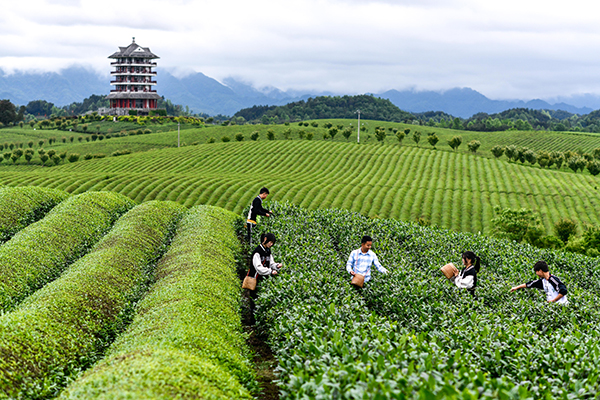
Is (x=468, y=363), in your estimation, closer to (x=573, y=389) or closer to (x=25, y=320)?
(x=573, y=389)

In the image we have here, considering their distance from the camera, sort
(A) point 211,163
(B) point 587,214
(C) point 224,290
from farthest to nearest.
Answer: (A) point 211,163
(B) point 587,214
(C) point 224,290

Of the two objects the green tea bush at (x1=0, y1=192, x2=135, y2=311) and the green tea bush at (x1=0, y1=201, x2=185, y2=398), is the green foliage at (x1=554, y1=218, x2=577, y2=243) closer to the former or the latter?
the green tea bush at (x1=0, y1=192, x2=135, y2=311)

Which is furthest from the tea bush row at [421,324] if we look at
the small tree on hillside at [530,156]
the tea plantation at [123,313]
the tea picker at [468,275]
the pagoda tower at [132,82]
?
the pagoda tower at [132,82]

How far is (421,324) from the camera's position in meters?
11.9

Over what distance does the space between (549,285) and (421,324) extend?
484cm

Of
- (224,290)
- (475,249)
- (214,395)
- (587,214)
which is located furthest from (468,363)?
(587,214)

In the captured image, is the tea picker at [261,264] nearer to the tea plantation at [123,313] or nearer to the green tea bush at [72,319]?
the tea plantation at [123,313]

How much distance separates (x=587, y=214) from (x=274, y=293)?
6062cm

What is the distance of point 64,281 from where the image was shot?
1566 cm

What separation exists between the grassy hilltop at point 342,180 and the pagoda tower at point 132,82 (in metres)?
53.1

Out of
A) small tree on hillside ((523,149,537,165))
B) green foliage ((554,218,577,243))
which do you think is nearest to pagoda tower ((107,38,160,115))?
small tree on hillside ((523,149,537,165))

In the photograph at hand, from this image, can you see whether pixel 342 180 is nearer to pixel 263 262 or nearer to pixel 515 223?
pixel 515 223

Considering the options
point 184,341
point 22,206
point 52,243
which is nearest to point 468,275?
point 184,341

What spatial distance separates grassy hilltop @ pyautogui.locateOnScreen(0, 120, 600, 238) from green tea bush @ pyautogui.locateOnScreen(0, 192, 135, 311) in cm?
2922
